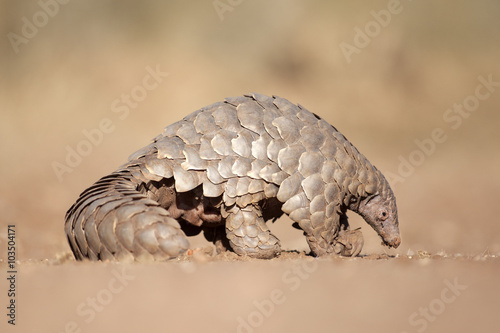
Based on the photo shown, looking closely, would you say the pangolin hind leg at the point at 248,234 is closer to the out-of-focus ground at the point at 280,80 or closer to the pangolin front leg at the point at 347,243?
the pangolin front leg at the point at 347,243

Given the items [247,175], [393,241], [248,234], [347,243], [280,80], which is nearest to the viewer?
[247,175]

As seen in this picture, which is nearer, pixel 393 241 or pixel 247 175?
pixel 247 175

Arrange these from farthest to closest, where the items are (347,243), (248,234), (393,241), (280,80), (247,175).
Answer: (280,80) → (393,241) → (347,243) → (248,234) → (247,175)

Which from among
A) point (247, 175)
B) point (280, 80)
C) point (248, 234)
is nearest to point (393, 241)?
point (248, 234)

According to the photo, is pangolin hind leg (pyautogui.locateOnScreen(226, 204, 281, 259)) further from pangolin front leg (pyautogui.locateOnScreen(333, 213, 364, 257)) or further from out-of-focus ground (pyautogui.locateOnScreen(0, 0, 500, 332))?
out-of-focus ground (pyautogui.locateOnScreen(0, 0, 500, 332))

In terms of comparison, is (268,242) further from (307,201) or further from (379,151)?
(379,151)

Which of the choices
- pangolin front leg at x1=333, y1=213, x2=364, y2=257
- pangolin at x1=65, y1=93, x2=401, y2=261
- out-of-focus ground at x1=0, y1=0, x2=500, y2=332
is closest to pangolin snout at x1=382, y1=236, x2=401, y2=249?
pangolin front leg at x1=333, y1=213, x2=364, y2=257

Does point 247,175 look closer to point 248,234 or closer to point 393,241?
point 248,234

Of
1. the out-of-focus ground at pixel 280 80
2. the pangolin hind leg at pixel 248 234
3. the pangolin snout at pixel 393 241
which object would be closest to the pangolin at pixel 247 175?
the pangolin hind leg at pixel 248 234

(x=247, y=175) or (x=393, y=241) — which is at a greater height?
(x=247, y=175)
